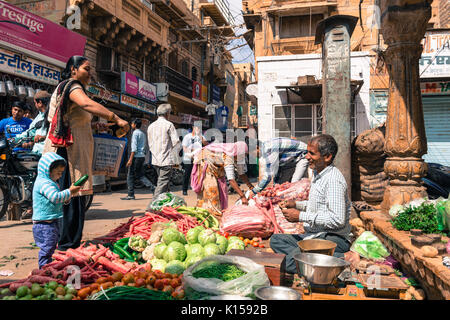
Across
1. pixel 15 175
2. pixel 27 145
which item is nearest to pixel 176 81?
pixel 27 145

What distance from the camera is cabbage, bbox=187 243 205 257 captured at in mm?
3520

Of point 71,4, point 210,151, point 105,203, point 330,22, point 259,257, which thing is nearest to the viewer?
point 259,257

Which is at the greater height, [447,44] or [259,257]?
[447,44]

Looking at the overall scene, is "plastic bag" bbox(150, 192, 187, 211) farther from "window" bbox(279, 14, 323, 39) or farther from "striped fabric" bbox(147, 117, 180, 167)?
"window" bbox(279, 14, 323, 39)

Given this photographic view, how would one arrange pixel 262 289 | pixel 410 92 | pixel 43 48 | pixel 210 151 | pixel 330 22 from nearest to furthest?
pixel 262 289, pixel 410 92, pixel 210 151, pixel 330 22, pixel 43 48

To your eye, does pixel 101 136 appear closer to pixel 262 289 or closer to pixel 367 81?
pixel 262 289

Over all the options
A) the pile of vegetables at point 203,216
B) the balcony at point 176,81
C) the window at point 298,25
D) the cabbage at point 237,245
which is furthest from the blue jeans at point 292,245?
the window at point 298,25

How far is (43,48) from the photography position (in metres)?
10.1

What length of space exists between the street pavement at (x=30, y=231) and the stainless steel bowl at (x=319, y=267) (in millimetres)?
2882

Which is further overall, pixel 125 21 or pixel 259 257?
pixel 125 21

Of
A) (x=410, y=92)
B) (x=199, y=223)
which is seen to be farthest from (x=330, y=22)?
(x=199, y=223)

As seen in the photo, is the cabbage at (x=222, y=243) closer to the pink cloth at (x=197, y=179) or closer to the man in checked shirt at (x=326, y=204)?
the man in checked shirt at (x=326, y=204)
